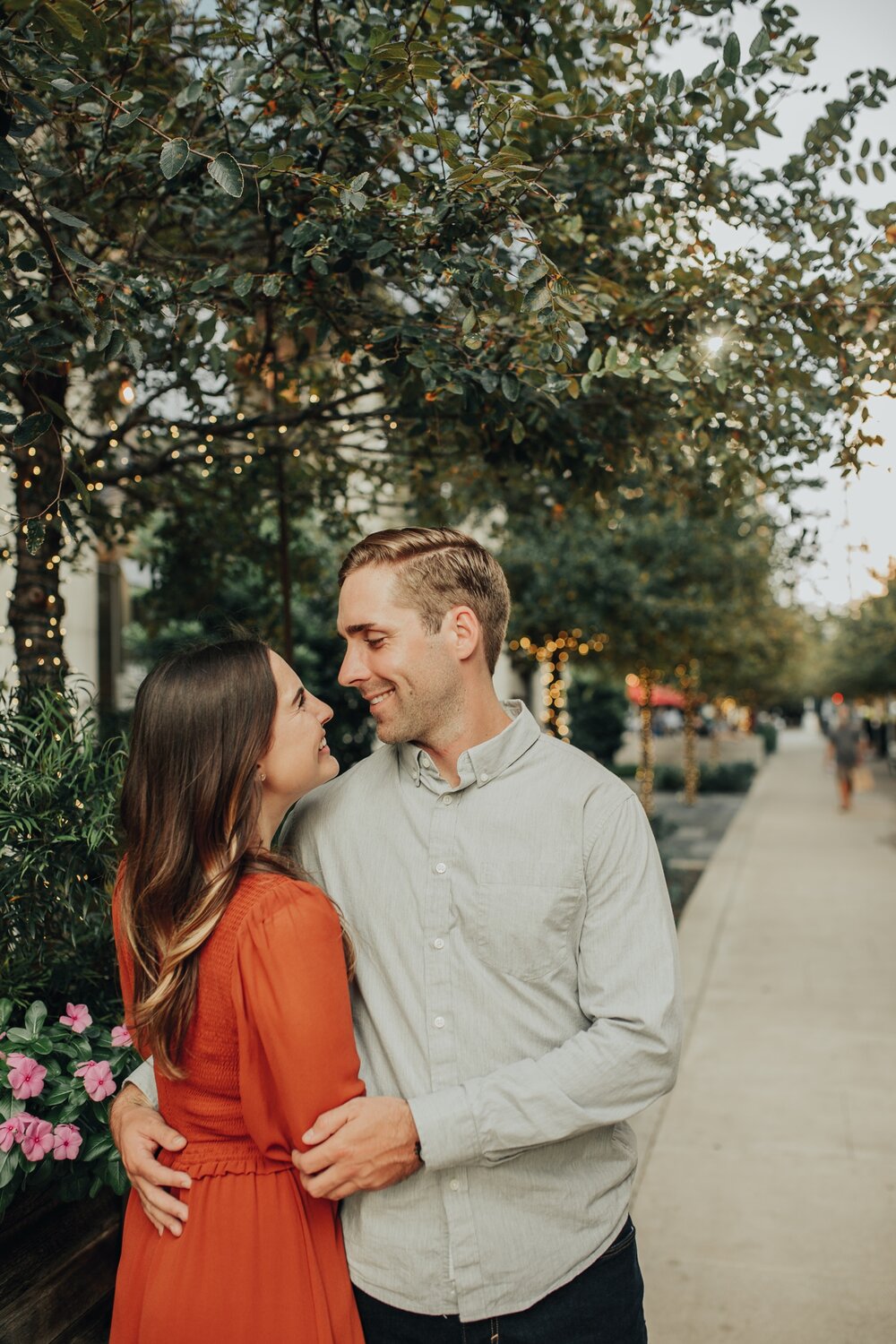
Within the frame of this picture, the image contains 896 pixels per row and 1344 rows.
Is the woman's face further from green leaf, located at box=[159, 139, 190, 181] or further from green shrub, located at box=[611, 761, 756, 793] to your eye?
green shrub, located at box=[611, 761, 756, 793]

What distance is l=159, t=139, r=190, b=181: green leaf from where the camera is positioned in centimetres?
213

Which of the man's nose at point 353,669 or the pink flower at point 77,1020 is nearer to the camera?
the man's nose at point 353,669

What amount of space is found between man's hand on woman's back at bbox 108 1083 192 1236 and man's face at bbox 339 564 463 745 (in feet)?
2.56

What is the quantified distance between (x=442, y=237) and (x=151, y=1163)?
7.11 feet

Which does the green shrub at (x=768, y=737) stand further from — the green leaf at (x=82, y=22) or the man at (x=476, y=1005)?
the green leaf at (x=82, y=22)

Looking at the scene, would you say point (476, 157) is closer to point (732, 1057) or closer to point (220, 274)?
point (220, 274)

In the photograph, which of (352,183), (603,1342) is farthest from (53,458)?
(603,1342)

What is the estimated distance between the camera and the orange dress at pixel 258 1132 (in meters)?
1.58

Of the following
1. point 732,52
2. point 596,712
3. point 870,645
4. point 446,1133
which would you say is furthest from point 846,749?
point 446,1133

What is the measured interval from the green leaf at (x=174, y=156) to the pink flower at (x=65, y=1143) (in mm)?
2030

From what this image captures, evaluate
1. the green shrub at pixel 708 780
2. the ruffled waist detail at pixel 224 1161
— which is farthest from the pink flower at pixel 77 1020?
the green shrub at pixel 708 780

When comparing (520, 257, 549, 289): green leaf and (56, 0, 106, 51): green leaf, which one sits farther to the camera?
(520, 257, 549, 289): green leaf

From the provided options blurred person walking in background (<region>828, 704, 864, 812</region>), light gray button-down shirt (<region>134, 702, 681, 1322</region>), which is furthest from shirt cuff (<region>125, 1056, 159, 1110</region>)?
blurred person walking in background (<region>828, 704, 864, 812</region>)

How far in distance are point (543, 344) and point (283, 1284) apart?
2135 mm
